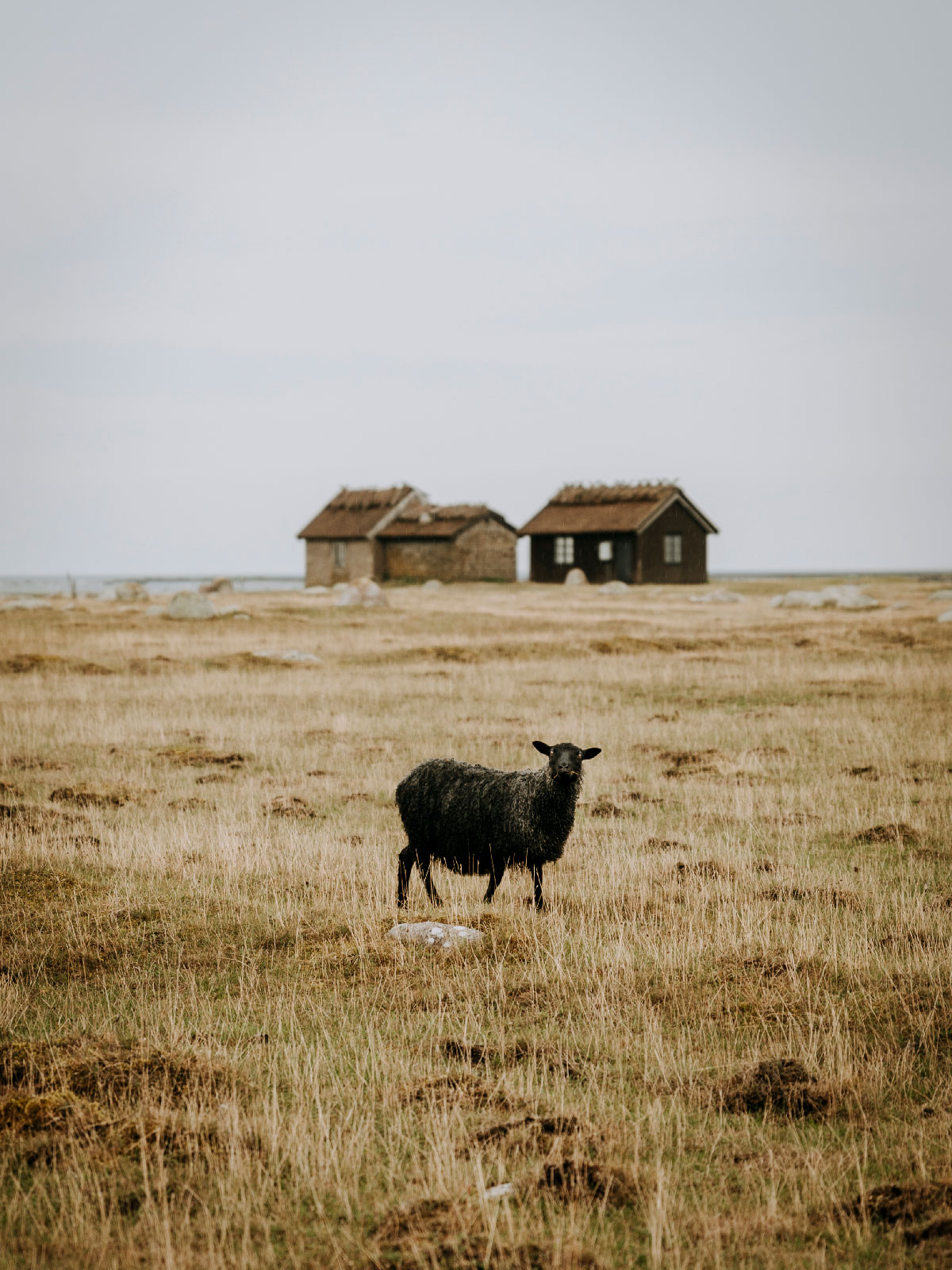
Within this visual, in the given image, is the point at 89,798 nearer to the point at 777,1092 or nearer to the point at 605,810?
the point at 605,810

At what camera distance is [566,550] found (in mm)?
68625

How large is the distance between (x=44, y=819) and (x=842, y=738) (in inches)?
449

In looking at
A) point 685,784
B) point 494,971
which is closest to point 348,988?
point 494,971

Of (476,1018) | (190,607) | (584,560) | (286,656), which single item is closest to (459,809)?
(476,1018)

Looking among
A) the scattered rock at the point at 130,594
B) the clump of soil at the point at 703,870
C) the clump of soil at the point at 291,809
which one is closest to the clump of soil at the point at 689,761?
the clump of soil at the point at 703,870

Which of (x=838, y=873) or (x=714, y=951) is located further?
(x=838, y=873)

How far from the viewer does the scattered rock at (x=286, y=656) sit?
27.7m

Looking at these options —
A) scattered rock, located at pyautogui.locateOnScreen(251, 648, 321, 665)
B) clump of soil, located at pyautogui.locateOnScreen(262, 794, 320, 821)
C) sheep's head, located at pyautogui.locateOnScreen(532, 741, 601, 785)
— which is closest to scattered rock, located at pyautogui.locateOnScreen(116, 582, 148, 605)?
scattered rock, located at pyautogui.locateOnScreen(251, 648, 321, 665)

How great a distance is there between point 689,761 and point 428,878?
6885mm

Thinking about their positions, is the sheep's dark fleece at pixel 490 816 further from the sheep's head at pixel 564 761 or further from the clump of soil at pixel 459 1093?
the clump of soil at pixel 459 1093

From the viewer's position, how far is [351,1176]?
477 centimetres

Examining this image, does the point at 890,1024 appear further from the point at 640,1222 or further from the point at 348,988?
the point at 348,988

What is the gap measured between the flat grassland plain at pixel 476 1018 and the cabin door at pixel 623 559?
4915cm

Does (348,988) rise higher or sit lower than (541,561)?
lower
